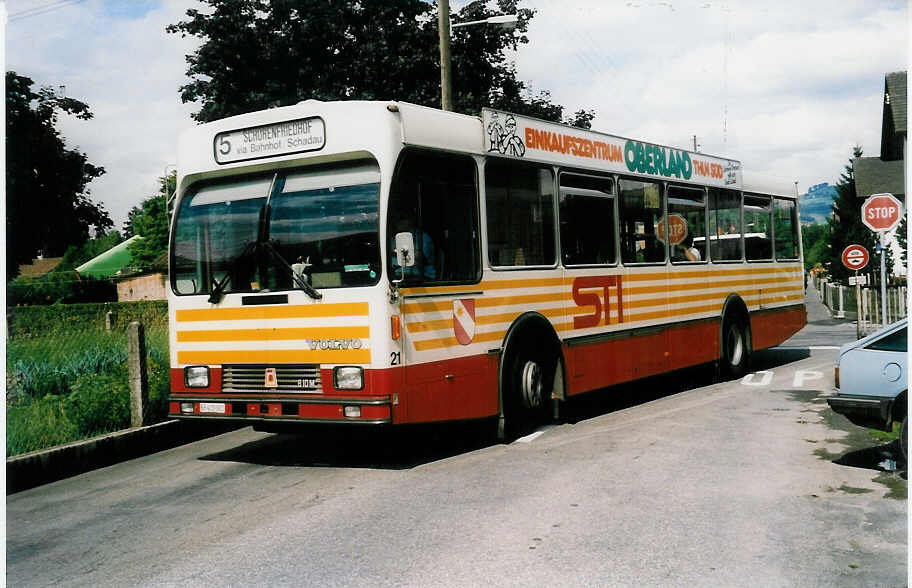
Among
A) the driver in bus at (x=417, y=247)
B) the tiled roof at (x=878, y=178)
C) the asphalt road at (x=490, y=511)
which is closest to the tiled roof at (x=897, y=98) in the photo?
the tiled roof at (x=878, y=178)

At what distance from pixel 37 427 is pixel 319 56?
83.8 ft

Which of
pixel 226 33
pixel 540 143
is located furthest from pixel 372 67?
pixel 540 143

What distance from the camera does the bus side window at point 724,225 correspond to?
14.4 metres

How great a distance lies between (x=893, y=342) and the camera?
8070 mm

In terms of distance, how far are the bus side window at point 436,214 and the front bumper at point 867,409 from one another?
11.1 feet

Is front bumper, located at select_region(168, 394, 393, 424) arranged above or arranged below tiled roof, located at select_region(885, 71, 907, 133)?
below

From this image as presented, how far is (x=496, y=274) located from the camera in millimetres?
9352

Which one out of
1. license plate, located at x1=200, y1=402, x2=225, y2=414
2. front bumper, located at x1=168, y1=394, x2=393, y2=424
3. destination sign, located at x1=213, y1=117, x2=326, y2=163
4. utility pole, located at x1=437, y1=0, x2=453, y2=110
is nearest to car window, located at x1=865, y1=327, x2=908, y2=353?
front bumper, located at x1=168, y1=394, x2=393, y2=424

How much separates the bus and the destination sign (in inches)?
0.6

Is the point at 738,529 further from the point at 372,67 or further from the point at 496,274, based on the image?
the point at 372,67

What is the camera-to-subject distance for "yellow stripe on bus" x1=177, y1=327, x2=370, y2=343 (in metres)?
8.02

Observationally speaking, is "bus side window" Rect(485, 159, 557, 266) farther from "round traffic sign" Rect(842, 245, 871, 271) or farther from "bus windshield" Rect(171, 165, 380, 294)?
"round traffic sign" Rect(842, 245, 871, 271)

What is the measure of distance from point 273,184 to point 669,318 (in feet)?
20.9

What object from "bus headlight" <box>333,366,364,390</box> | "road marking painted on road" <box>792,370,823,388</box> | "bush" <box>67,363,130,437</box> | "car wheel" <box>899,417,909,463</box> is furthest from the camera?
"road marking painted on road" <box>792,370,823,388</box>
